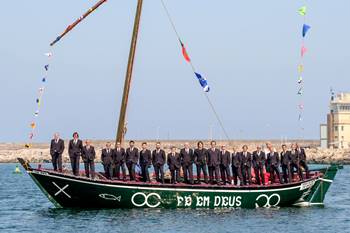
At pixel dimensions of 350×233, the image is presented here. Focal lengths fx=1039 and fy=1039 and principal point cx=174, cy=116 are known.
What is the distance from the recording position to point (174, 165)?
42.9m

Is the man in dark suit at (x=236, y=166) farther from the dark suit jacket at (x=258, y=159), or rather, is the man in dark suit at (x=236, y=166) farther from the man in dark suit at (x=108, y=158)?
the man in dark suit at (x=108, y=158)

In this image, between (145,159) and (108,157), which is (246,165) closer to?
(145,159)

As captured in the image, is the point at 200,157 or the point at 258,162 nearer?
the point at 200,157

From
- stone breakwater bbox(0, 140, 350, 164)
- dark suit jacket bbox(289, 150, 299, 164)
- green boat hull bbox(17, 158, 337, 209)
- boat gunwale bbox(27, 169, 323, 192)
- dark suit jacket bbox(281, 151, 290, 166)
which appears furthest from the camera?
stone breakwater bbox(0, 140, 350, 164)

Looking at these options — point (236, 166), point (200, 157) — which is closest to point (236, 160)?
point (236, 166)

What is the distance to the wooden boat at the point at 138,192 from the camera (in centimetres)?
4153

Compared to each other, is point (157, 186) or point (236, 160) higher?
point (236, 160)

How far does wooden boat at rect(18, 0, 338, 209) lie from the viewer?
4153 cm

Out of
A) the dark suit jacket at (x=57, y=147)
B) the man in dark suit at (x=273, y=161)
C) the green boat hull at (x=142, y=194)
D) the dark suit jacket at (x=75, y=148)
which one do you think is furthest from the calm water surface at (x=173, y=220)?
the dark suit jacket at (x=57, y=147)

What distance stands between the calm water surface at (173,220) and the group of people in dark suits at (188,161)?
5.05 feet

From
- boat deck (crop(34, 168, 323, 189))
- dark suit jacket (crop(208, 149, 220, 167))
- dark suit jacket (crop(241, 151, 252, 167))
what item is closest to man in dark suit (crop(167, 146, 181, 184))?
boat deck (crop(34, 168, 323, 189))

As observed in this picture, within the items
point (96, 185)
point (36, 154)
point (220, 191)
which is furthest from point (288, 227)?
point (36, 154)

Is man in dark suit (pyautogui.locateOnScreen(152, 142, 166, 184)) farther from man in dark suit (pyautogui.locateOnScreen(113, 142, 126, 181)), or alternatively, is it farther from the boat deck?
man in dark suit (pyautogui.locateOnScreen(113, 142, 126, 181))

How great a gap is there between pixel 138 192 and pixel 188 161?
265 centimetres
